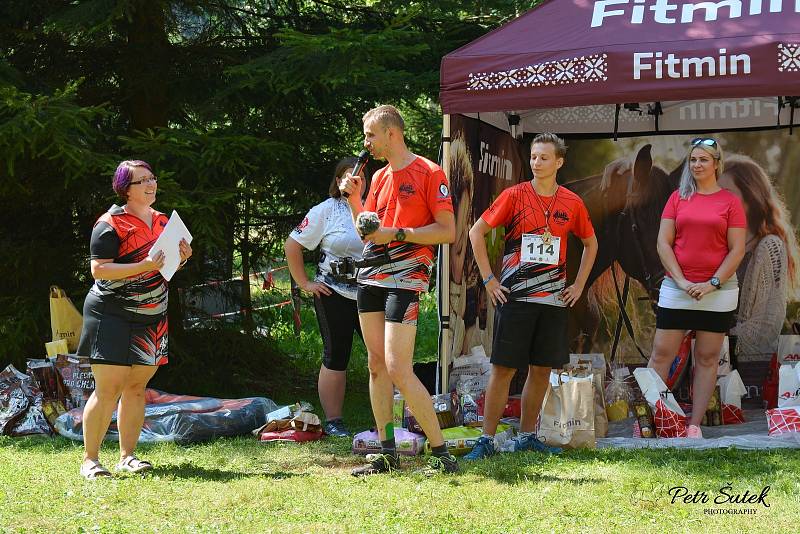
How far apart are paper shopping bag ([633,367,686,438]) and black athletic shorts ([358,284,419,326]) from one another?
189 cm

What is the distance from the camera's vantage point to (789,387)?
241 inches

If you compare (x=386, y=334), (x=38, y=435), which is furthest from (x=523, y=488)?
(x=38, y=435)

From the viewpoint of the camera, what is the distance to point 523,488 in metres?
4.59

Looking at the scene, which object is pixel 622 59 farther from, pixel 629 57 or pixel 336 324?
pixel 336 324

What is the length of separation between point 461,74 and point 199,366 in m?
3.26

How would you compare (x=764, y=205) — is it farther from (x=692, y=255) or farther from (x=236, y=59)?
(x=236, y=59)

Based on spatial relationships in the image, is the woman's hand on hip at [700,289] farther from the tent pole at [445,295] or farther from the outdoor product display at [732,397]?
the tent pole at [445,295]

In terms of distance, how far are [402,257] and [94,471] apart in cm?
183

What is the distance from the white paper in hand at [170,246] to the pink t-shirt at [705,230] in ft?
9.67

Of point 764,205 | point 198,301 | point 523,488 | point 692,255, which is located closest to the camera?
point 523,488

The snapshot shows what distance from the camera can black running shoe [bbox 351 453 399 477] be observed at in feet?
16.4

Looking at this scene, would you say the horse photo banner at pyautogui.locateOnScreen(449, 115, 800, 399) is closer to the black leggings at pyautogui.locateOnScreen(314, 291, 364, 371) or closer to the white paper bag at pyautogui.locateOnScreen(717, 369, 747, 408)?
the white paper bag at pyautogui.locateOnScreen(717, 369, 747, 408)

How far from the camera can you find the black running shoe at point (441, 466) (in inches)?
193

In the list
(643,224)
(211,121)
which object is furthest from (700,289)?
(211,121)
